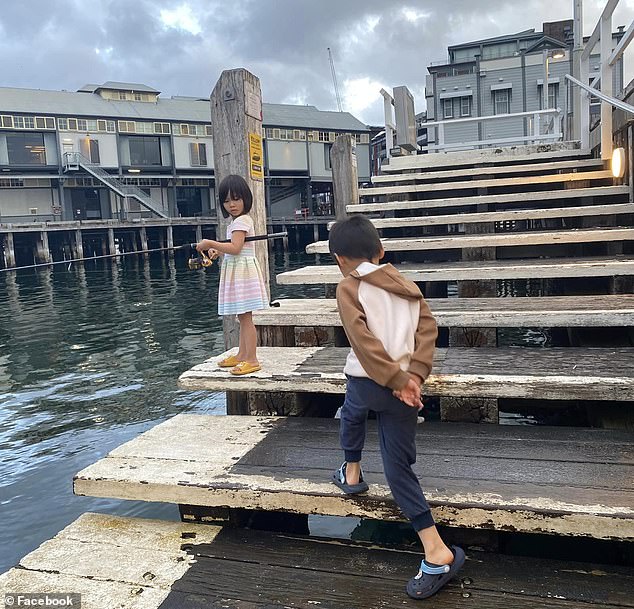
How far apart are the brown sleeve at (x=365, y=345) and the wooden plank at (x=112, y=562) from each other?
1095mm

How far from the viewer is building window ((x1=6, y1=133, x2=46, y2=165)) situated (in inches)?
1685

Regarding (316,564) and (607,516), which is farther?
(316,564)

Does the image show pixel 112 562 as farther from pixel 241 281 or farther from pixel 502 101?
pixel 502 101

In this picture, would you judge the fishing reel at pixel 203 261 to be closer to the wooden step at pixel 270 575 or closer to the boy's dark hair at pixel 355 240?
the boy's dark hair at pixel 355 240

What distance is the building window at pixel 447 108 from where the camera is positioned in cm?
4066

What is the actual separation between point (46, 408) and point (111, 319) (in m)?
7.68

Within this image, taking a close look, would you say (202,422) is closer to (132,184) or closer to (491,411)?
(491,411)

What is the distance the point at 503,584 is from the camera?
2.22 meters

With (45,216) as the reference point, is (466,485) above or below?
below

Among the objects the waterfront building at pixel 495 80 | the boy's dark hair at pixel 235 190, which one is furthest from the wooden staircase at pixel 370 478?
the waterfront building at pixel 495 80

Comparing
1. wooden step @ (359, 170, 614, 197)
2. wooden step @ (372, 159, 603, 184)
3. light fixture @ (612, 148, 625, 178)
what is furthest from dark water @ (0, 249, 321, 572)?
light fixture @ (612, 148, 625, 178)

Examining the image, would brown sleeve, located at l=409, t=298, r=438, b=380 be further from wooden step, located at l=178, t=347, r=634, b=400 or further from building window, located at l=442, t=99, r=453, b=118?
building window, located at l=442, t=99, r=453, b=118

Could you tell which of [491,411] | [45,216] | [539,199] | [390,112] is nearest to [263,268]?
[491,411]

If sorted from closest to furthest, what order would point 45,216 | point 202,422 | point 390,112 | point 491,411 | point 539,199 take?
1. point 491,411
2. point 202,422
3. point 539,199
4. point 390,112
5. point 45,216
